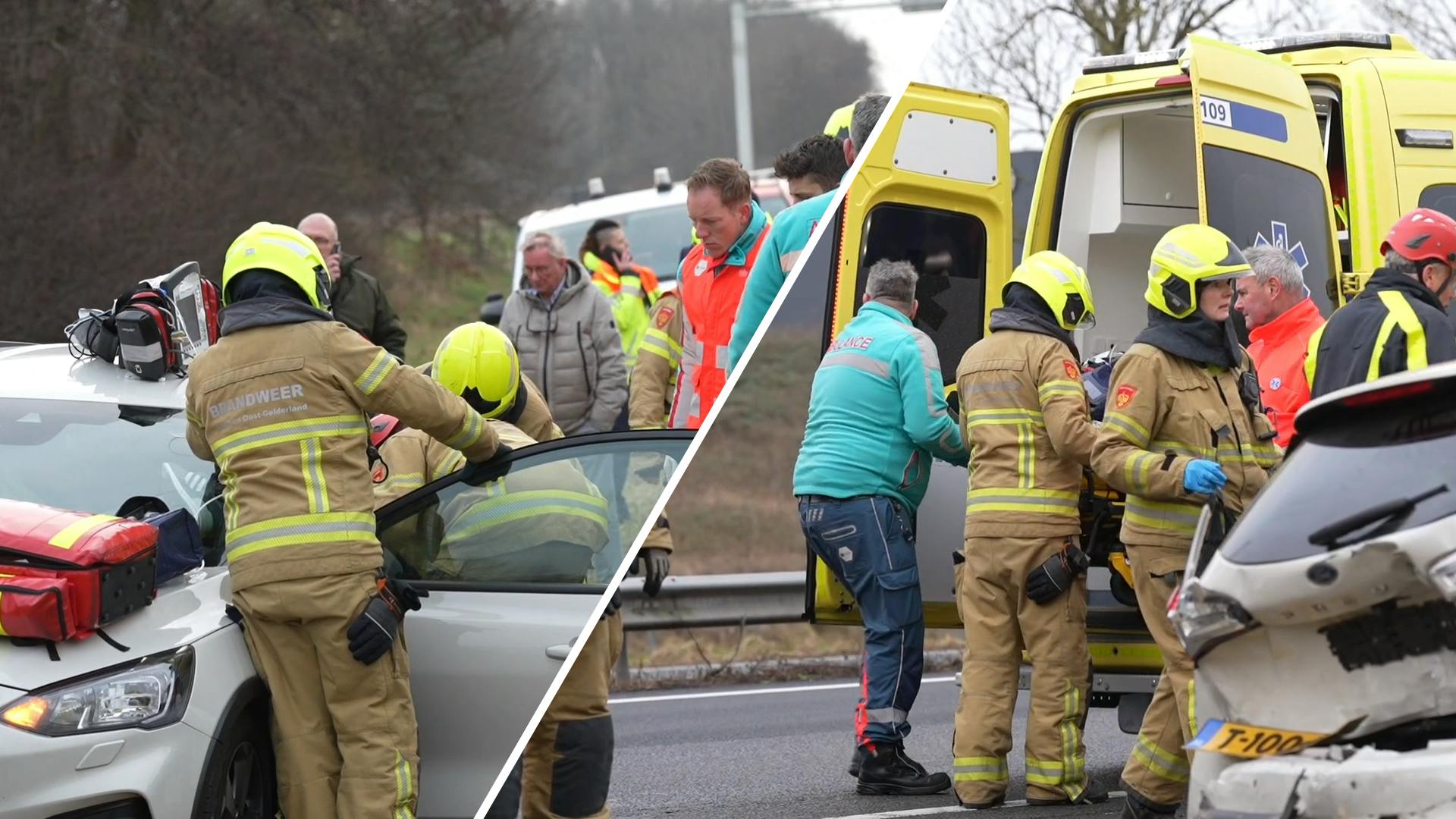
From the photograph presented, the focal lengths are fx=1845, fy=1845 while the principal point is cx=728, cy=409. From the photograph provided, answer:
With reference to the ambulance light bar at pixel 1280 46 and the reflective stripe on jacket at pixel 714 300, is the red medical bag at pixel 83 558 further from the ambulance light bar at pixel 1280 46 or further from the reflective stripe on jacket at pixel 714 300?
the ambulance light bar at pixel 1280 46

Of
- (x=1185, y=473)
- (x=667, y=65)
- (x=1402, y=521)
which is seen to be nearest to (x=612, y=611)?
(x=1402, y=521)

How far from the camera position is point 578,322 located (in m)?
8.38

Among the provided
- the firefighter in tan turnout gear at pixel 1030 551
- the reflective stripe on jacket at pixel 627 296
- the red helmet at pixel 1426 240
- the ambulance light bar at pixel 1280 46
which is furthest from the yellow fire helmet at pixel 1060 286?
the reflective stripe on jacket at pixel 627 296

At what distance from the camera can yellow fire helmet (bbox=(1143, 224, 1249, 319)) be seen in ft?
17.2

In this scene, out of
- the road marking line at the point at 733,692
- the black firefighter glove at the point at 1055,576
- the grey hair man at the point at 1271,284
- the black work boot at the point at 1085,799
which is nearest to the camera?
the black firefighter glove at the point at 1055,576

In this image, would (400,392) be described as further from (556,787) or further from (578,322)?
(578,322)

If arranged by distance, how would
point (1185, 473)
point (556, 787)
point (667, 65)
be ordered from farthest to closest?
1. point (667, 65)
2. point (1185, 473)
3. point (556, 787)

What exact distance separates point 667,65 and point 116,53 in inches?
260

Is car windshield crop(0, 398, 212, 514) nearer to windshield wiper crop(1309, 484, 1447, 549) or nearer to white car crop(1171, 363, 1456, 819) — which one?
white car crop(1171, 363, 1456, 819)

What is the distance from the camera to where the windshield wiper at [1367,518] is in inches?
123

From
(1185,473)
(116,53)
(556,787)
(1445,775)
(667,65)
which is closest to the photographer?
(1445,775)

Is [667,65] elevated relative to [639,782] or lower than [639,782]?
elevated

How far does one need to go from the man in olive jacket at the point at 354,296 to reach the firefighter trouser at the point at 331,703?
4.34m

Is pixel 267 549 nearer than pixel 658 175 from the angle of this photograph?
Yes
